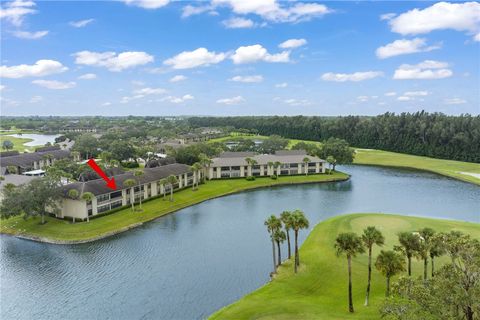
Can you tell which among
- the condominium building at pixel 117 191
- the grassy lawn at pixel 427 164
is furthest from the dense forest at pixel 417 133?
the condominium building at pixel 117 191

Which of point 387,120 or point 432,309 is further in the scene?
→ point 387,120

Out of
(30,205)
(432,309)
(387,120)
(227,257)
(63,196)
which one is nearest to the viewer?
(432,309)

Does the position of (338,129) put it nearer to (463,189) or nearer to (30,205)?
(463,189)

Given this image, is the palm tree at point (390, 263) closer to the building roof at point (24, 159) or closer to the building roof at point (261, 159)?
the building roof at point (261, 159)

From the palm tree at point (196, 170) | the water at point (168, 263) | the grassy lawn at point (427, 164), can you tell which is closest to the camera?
the water at point (168, 263)

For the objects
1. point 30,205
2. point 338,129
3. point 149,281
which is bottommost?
point 149,281

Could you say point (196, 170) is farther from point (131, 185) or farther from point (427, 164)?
point (427, 164)

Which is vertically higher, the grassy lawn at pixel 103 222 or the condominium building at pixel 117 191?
the condominium building at pixel 117 191

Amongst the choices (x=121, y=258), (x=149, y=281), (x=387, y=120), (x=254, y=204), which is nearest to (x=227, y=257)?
(x=149, y=281)
